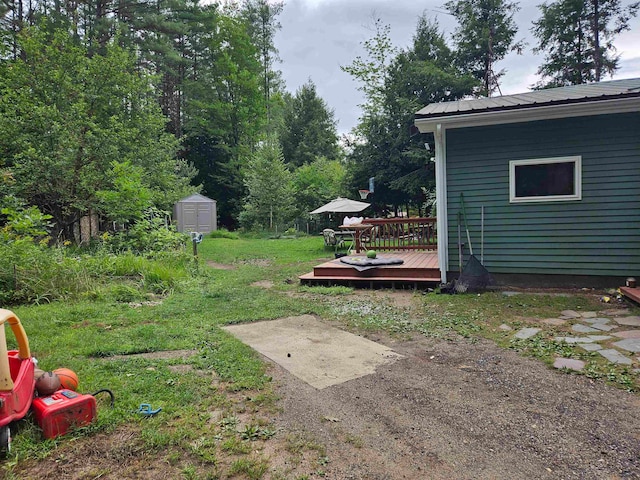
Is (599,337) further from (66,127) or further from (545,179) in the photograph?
(66,127)

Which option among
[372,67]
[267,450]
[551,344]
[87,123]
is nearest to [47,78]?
[87,123]

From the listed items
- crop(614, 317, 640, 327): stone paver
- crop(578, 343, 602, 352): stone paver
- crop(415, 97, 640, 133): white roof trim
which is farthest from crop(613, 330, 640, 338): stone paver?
crop(415, 97, 640, 133): white roof trim

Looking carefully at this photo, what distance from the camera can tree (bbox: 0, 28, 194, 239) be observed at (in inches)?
328

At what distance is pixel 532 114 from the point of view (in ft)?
17.9

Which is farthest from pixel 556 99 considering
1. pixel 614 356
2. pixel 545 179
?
pixel 614 356

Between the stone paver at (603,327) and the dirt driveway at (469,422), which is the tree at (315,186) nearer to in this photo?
the stone paver at (603,327)

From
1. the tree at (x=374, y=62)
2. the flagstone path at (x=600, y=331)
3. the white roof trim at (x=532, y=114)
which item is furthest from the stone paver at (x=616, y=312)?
the tree at (x=374, y=62)

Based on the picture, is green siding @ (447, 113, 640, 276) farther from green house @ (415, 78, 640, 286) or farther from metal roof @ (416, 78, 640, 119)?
metal roof @ (416, 78, 640, 119)

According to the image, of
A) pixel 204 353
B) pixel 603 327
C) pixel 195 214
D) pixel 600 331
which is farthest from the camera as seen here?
pixel 195 214

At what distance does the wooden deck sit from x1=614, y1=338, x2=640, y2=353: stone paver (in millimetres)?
2794

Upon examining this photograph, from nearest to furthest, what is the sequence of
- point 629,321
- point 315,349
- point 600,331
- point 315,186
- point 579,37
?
point 315,349 → point 600,331 → point 629,321 → point 579,37 → point 315,186

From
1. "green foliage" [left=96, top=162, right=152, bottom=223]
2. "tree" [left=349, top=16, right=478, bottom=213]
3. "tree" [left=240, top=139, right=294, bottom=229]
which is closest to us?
"green foliage" [left=96, top=162, right=152, bottom=223]

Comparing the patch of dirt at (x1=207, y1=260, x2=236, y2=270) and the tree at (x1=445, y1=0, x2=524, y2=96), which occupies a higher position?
the tree at (x1=445, y1=0, x2=524, y2=96)

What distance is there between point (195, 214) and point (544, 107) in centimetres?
1596
